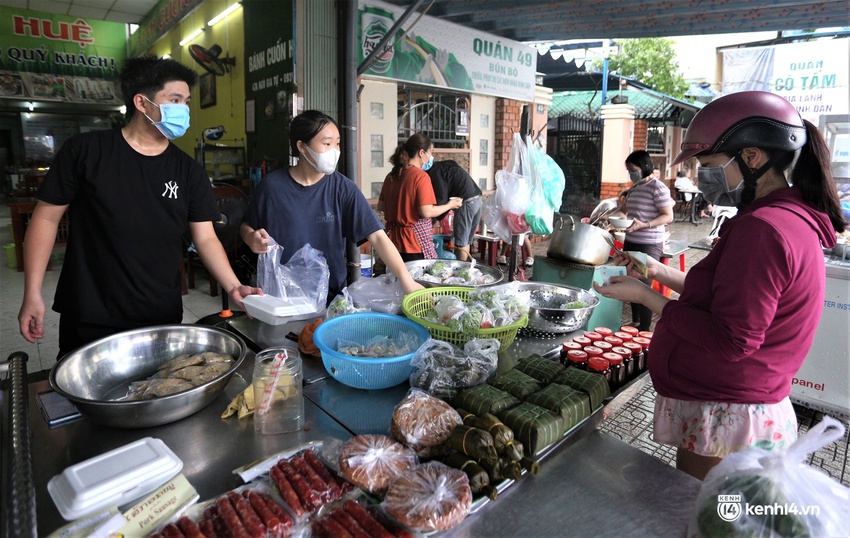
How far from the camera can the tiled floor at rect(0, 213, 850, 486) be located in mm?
2488

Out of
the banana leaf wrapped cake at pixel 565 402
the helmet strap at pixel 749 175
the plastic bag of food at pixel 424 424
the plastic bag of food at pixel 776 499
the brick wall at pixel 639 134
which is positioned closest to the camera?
the plastic bag of food at pixel 776 499

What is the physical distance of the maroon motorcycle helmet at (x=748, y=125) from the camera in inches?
52.0

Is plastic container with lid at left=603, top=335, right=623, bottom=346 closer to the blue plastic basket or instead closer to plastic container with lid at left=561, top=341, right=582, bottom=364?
plastic container with lid at left=561, top=341, right=582, bottom=364

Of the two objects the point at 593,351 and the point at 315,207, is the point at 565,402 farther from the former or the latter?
the point at 315,207

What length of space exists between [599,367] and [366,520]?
93 centimetres

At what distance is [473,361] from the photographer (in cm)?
149

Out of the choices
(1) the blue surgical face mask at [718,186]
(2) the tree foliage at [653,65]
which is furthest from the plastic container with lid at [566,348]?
(2) the tree foliage at [653,65]

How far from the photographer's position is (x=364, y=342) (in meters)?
1.80

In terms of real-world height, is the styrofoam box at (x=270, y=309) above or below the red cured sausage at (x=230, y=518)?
above

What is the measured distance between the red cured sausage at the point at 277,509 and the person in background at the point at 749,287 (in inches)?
43.8

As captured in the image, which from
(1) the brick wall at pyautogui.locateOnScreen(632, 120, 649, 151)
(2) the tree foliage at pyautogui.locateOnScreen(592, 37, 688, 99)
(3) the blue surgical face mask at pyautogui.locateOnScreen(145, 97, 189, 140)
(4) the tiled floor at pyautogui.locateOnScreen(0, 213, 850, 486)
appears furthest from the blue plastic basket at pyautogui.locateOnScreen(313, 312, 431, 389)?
(2) the tree foliage at pyautogui.locateOnScreen(592, 37, 688, 99)

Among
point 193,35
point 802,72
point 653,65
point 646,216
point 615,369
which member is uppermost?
point 653,65

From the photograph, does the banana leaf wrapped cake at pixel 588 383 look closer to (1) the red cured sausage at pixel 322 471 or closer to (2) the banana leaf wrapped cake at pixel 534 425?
(2) the banana leaf wrapped cake at pixel 534 425

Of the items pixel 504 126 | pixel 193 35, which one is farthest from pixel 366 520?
pixel 193 35
